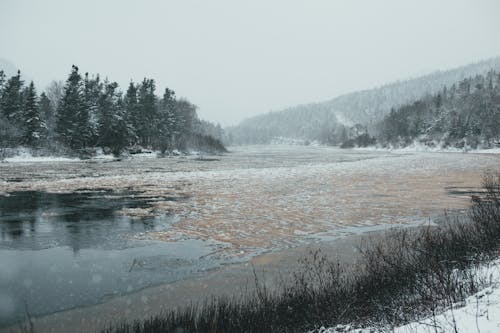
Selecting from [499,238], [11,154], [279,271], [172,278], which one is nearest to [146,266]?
[172,278]

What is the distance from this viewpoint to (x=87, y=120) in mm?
66875

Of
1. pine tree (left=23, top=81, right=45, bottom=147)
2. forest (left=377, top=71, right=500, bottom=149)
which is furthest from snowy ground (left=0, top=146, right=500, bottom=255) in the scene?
forest (left=377, top=71, right=500, bottom=149)

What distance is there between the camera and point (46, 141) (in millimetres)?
64938

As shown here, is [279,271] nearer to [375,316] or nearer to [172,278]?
[172,278]

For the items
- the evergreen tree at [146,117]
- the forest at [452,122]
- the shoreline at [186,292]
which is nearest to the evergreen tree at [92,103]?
the evergreen tree at [146,117]

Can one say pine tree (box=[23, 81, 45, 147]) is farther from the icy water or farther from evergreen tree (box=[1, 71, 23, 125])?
the icy water

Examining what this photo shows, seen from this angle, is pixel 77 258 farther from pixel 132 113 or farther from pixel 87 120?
pixel 132 113

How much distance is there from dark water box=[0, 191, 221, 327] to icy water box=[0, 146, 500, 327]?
0.03 meters

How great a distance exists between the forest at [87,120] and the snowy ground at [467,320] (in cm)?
6826

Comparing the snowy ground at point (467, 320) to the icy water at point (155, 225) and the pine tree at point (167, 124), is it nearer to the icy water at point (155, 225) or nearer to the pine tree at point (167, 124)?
the icy water at point (155, 225)

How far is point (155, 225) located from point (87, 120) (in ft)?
196

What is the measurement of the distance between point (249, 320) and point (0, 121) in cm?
6768

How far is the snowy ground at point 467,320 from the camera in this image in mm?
4273

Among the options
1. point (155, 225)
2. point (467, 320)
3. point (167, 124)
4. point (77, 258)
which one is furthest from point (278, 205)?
point (167, 124)
